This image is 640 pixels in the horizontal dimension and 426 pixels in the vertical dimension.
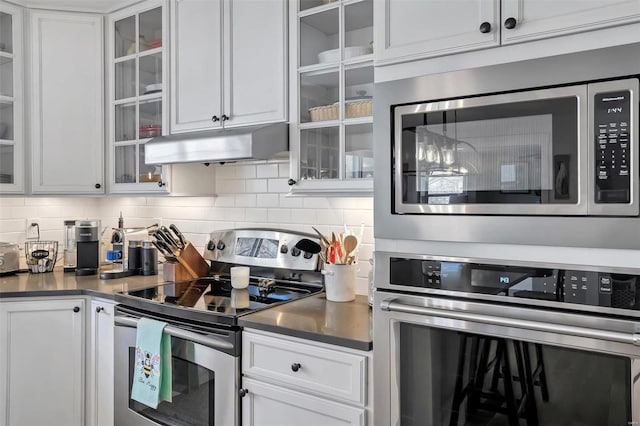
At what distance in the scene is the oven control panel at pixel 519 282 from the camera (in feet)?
3.59

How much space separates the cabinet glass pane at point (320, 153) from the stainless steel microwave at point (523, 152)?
0.60 m

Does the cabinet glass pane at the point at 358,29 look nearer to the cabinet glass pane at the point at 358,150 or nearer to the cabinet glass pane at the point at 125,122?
the cabinet glass pane at the point at 358,150


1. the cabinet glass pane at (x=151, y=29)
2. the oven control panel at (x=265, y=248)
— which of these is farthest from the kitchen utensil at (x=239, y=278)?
the cabinet glass pane at (x=151, y=29)

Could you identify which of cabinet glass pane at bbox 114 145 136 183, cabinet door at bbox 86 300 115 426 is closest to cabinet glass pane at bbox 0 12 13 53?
cabinet glass pane at bbox 114 145 136 183

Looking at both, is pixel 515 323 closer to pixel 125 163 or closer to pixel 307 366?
pixel 307 366

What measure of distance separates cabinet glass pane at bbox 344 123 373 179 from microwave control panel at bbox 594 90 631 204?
885mm

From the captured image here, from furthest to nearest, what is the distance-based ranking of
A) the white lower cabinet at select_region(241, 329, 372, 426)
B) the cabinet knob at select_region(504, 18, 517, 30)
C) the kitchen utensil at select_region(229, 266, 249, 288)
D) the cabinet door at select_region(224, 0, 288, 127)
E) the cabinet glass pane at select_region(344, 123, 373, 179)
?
the kitchen utensil at select_region(229, 266, 249, 288) < the cabinet door at select_region(224, 0, 288, 127) < the cabinet glass pane at select_region(344, 123, 373, 179) < the white lower cabinet at select_region(241, 329, 372, 426) < the cabinet knob at select_region(504, 18, 517, 30)

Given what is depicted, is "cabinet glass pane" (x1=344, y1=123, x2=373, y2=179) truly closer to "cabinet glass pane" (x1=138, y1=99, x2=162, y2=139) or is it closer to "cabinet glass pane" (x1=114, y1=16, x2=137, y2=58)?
"cabinet glass pane" (x1=138, y1=99, x2=162, y2=139)

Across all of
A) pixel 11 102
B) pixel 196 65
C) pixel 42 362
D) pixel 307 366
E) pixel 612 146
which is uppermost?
pixel 196 65

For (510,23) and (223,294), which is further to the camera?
(223,294)

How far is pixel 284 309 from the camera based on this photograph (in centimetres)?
190

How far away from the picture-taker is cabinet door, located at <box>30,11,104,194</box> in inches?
108

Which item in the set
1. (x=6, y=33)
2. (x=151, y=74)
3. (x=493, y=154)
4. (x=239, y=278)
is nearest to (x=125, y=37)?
(x=151, y=74)

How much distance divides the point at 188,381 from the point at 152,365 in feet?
0.58
